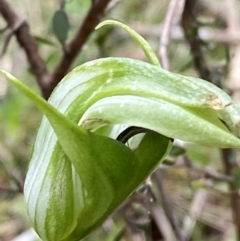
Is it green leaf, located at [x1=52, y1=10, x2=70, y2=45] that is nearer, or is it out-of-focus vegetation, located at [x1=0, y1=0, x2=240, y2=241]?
green leaf, located at [x1=52, y1=10, x2=70, y2=45]

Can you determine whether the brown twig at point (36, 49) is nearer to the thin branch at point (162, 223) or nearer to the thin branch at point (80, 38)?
the thin branch at point (80, 38)

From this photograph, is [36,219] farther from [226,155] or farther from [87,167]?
[226,155]

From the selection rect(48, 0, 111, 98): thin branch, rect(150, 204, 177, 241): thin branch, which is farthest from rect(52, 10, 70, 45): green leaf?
rect(150, 204, 177, 241): thin branch

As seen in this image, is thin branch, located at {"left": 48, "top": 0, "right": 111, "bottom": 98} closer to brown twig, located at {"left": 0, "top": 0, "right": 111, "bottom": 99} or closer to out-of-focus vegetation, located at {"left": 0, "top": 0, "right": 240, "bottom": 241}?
brown twig, located at {"left": 0, "top": 0, "right": 111, "bottom": 99}

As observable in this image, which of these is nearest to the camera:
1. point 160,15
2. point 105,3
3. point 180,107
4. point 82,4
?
point 180,107

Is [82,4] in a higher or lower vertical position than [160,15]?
higher

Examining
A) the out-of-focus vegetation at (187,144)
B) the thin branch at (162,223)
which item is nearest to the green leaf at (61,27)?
the out-of-focus vegetation at (187,144)

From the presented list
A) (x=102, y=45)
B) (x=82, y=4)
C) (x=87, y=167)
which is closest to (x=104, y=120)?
(x=87, y=167)
